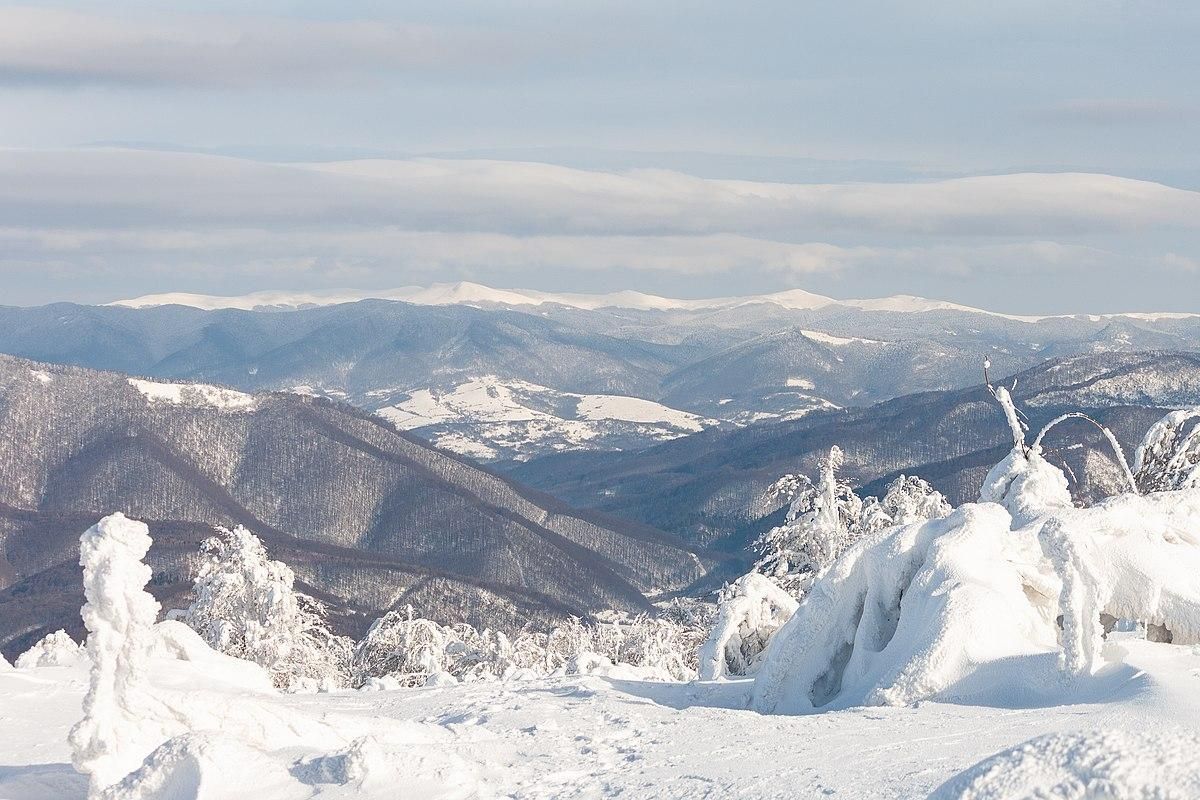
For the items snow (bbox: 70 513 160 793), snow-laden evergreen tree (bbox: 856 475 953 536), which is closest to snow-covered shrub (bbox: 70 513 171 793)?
Answer: snow (bbox: 70 513 160 793)

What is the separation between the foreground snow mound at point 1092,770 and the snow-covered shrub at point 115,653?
9209 mm

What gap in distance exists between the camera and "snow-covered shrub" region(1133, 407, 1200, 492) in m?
26.8

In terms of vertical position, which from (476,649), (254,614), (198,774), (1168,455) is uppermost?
(1168,455)

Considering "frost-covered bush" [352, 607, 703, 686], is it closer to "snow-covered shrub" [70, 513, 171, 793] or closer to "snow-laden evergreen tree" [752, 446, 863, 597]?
"snow-laden evergreen tree" [752, 446, 863, 597]

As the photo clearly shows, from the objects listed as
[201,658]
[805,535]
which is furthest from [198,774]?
[805,535]

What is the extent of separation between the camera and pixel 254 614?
5197 centimetres

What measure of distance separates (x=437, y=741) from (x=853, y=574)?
800 cm

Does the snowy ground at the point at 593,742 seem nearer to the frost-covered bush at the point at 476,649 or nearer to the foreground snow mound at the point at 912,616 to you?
the foreground snow mound at the point at 912,616

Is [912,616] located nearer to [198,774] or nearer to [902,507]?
[198,774]

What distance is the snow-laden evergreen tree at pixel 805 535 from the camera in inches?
1511

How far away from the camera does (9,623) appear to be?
196 meters

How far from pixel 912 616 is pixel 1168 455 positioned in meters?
11.7

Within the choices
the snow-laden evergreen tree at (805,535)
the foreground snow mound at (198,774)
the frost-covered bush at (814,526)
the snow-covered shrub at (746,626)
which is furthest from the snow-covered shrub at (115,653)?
the snow-laden evergreen tree at (805,535)

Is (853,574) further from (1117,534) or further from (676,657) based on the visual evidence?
(676,657)
